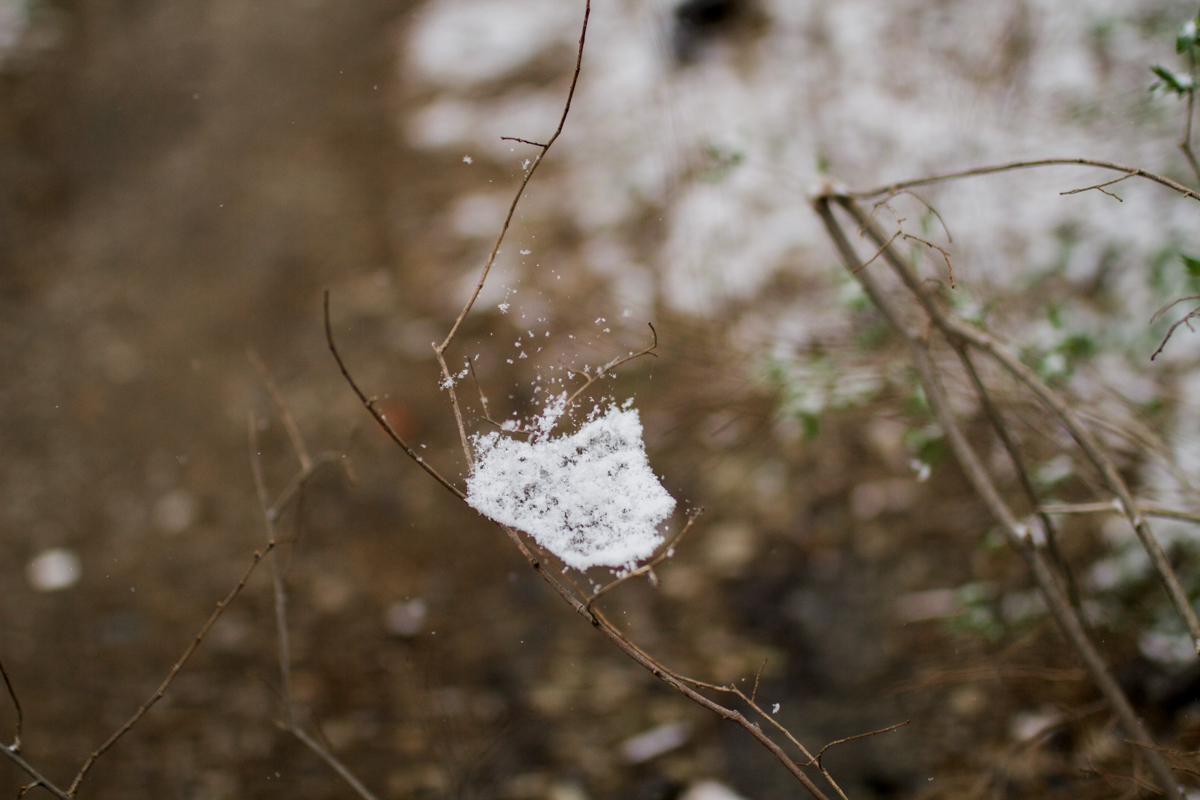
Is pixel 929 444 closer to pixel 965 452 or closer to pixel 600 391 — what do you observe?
pixel 965 452

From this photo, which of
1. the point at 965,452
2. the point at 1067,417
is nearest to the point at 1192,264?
the point at 1067,417

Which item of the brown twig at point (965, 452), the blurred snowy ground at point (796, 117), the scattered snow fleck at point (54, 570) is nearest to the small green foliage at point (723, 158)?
the blurred snowy ground at point (796, 117)

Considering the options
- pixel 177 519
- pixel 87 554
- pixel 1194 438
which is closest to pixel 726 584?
pixel 1194 438

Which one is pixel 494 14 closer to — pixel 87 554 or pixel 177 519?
pixel 177 519

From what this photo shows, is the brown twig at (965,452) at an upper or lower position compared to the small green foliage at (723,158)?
lower

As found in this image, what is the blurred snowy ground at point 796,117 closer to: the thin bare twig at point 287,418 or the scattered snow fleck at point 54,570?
the thin bare twig at point 287,418

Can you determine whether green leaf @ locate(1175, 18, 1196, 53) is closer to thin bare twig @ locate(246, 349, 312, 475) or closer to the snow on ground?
the snow on ground

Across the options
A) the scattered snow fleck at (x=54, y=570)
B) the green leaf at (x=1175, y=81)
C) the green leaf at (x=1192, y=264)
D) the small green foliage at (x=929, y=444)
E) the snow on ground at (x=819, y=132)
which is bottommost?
the green leaf at (x=1192, y=264)
